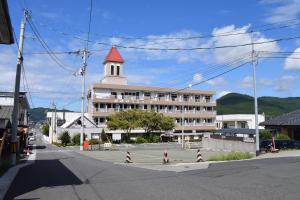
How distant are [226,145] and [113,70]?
44.0 meters

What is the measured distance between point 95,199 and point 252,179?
6.84m

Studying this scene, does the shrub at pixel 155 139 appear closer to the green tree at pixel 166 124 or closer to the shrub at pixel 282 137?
the green tree at pixel 166 124

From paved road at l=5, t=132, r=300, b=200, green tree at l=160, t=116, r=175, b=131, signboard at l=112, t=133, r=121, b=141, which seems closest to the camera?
paved road at l=5, t=132, r=300, b=200

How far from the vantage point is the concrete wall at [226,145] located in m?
36.6

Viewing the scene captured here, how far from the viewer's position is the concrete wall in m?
36.6

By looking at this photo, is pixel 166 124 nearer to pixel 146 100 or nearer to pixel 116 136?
pixel 116 136

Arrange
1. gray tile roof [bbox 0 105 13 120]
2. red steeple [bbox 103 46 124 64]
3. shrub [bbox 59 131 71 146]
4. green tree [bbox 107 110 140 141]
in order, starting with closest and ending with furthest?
gray tile roof [bbox 0 105 13 120], shrub [bbox 59 131 71 146], green tree [bbox 107 110 140 141], red steeple [bbox 103 46 124 64]

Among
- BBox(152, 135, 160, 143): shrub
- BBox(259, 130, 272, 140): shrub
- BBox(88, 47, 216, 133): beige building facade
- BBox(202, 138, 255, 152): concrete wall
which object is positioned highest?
BBox(88, 47, 216, 133): beige building facade

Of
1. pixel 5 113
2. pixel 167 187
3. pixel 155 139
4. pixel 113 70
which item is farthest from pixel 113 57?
pixel 167 187

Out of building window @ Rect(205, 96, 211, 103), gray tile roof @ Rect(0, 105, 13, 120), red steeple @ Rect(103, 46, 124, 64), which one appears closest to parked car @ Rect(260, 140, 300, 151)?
gray tile roof @ Rect(0, 105, 13, 120)

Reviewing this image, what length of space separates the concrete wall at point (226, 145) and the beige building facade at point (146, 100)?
25.2 meters

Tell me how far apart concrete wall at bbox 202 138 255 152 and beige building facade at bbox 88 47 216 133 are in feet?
82.7

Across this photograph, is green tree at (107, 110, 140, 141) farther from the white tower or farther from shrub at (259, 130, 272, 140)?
shrub at (259, 130, 272, 140)

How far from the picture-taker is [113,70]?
3223 inches
